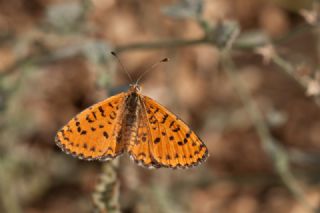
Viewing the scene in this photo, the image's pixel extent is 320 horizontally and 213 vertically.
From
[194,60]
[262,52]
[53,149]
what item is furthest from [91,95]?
[262,52]

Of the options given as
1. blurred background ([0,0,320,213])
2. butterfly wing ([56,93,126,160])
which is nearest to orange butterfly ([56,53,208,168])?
butterfly wing ([56,93,126,160])

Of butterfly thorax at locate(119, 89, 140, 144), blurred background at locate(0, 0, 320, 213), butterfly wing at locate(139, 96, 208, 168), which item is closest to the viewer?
butterfly wing at locate(139, 96, 208, 168)

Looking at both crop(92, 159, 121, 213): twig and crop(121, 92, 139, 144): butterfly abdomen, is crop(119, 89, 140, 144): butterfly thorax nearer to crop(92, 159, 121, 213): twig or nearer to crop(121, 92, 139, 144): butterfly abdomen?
crop(121, 92, 139, 144): butterfly abdomen

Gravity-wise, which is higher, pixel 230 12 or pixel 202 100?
pixel 230 12

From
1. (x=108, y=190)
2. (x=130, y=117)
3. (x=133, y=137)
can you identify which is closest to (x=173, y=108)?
(x=130, y=117)

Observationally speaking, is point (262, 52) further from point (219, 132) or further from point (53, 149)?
point (53, 149)

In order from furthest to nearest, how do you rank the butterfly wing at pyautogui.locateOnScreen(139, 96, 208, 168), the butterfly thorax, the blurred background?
the blurred background → the butterfly thorax → the butterfly wing at pyautogui.locateOnScreen(139, 96, 208, 168)

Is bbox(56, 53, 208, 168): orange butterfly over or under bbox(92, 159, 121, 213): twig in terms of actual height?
over

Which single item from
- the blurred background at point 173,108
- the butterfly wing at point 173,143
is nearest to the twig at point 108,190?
the butterfly wing at point 173,143
